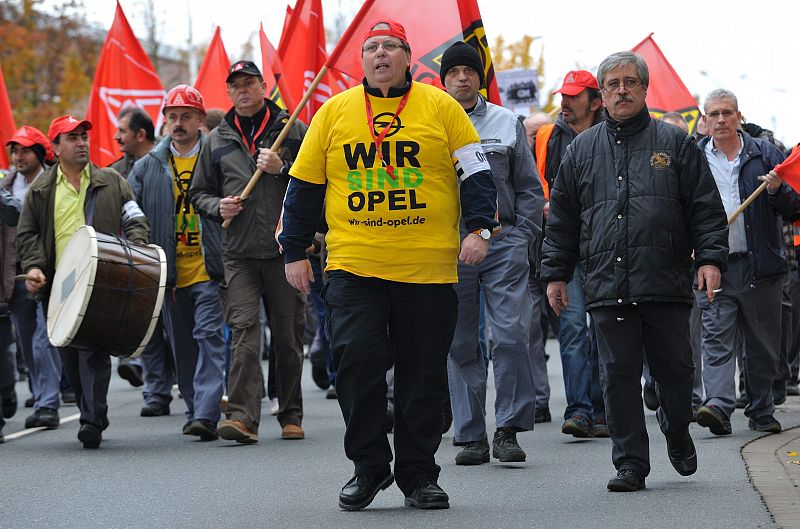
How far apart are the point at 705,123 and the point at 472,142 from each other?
12.5 feet

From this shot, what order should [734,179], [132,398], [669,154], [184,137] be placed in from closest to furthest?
1. [669,154]
2. [734,179]
3. [184,137]
4. [132,398]

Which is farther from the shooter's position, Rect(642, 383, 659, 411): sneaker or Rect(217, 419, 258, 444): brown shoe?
Rect(642, 383, 659, 411): sneaker

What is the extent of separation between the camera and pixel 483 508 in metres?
6.91

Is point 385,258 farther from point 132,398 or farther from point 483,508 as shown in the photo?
point 132,398

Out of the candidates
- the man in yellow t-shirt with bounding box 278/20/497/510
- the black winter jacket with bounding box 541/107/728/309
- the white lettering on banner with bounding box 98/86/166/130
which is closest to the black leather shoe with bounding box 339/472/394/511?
the man in yellow t-shirt with bounding box 278/20/497/510

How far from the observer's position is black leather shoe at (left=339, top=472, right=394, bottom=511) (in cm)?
695

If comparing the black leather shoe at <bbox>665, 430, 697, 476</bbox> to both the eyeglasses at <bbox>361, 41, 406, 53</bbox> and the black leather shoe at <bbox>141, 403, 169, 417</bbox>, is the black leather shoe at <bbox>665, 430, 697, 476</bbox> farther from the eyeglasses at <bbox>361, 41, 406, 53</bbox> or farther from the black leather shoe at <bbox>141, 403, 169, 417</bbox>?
the black leather shoe at <bbox>141, 403, 169, 417</bbox>

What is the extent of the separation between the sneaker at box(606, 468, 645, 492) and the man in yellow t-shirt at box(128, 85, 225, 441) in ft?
13.0

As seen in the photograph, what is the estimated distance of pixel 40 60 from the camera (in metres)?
39.7

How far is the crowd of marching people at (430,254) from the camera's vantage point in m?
6.99

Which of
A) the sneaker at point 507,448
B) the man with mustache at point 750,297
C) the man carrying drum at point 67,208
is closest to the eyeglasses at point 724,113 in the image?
the man with mustache at point 750,297

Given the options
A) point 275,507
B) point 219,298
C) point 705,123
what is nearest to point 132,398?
→ point 219,298

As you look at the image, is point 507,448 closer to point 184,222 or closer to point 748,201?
point 748,201

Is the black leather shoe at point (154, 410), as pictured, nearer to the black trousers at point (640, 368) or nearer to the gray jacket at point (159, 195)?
the gray jacket at point (159, 195)
